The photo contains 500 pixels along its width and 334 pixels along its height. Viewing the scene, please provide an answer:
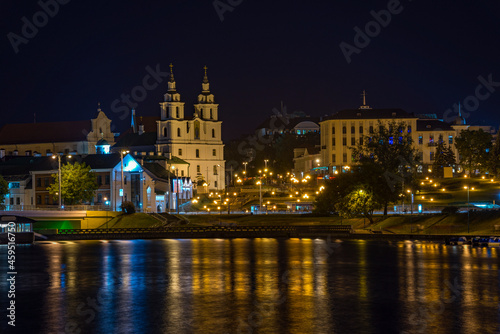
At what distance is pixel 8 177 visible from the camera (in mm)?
134125

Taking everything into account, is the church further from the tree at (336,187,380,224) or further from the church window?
the tree at (336,187,380,224)

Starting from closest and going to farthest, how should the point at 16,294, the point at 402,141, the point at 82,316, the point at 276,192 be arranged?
1. the point at 82,316
2. the point at 16,294
3. the point at 402,141
4. the point at 276,192

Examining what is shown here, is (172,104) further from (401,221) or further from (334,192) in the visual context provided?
(401,221)

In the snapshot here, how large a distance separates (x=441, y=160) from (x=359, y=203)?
6607 cm

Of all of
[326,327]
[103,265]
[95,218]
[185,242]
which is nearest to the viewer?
[326,327]

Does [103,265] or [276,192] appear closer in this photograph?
[103,265]

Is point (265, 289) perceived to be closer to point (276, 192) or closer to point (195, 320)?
point (195, 320)

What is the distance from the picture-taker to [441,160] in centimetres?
15912

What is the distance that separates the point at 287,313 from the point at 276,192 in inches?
4348

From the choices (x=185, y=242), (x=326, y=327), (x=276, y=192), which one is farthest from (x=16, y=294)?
(x=276, y=192)

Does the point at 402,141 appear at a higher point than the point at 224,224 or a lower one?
higher
